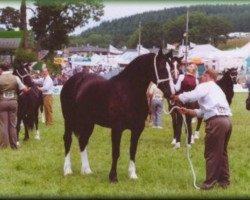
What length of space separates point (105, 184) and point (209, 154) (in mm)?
1791

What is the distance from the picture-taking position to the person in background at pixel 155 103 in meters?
18.0

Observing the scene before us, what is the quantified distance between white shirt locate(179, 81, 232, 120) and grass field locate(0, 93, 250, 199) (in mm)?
1211

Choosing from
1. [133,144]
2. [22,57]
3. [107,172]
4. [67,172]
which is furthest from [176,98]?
[22,57]

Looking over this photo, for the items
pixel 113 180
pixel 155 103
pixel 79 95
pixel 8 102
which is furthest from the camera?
pixel 155 103

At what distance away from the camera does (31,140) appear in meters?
15.7

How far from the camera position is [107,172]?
10.5 meters

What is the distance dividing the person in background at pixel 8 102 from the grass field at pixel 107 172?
1.68ft

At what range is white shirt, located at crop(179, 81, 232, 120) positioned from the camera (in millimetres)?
8734

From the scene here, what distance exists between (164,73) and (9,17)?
8.53 metres

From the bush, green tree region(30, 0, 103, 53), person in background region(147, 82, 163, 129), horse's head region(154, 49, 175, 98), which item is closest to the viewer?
horse's head region(154, 49, 175, 98)

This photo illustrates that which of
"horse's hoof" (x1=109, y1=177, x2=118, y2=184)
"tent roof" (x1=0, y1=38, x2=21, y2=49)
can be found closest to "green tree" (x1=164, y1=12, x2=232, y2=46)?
"tent roof" (x1=0, y1=38, x2=21, y2=49)

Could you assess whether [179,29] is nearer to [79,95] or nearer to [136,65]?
[79,95]

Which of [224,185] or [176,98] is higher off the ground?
[176,98]

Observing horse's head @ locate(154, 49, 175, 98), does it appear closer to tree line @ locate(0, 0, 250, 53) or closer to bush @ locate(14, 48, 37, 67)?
tree line @ locate(0, 0, 250, 53)
